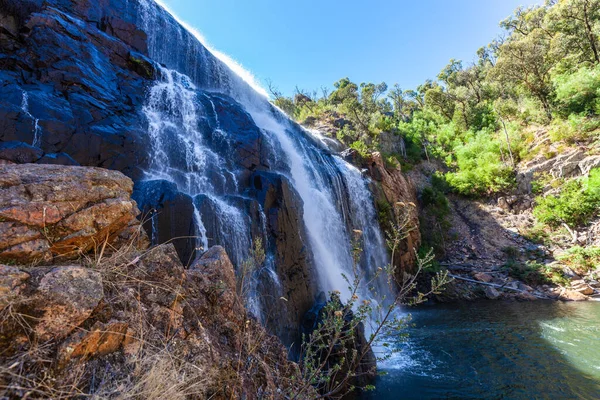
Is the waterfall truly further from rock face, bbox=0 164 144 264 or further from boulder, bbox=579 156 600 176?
boulder, bbox=579 156 600 176

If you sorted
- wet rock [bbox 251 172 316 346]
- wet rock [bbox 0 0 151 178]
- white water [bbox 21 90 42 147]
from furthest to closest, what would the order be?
wet rock [bbox 251 172 316 346]
wet rock [bbox 0 0 151 178]
white water [bbox 21 90 42 147]

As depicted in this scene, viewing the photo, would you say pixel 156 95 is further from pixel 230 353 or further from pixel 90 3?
pixel 230 353

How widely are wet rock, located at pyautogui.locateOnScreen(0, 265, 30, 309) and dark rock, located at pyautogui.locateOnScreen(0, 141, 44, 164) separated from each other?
700 centimetres

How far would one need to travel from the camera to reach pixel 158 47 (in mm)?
16219

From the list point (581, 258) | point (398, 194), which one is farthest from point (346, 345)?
point (581, 258)

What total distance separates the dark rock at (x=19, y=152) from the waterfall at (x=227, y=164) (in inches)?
106

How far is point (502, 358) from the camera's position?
8148 mm

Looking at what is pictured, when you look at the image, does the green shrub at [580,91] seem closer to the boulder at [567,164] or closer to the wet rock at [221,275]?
the boulder at [567,164]

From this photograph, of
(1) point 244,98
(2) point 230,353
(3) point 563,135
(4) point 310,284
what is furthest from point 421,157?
(2) point 230,353

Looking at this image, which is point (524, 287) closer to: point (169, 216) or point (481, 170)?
point (481, 170)

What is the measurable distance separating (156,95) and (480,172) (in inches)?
900

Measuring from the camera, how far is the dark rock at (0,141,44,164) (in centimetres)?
667

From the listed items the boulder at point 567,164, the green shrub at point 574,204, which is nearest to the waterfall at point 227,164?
the green shrub at point 574,204

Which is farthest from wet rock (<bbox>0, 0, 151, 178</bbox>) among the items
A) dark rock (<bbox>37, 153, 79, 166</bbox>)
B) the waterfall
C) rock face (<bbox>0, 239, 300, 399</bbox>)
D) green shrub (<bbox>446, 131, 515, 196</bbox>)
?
green shrub (<bbox>446, 131, 515, 196</bbox>)
